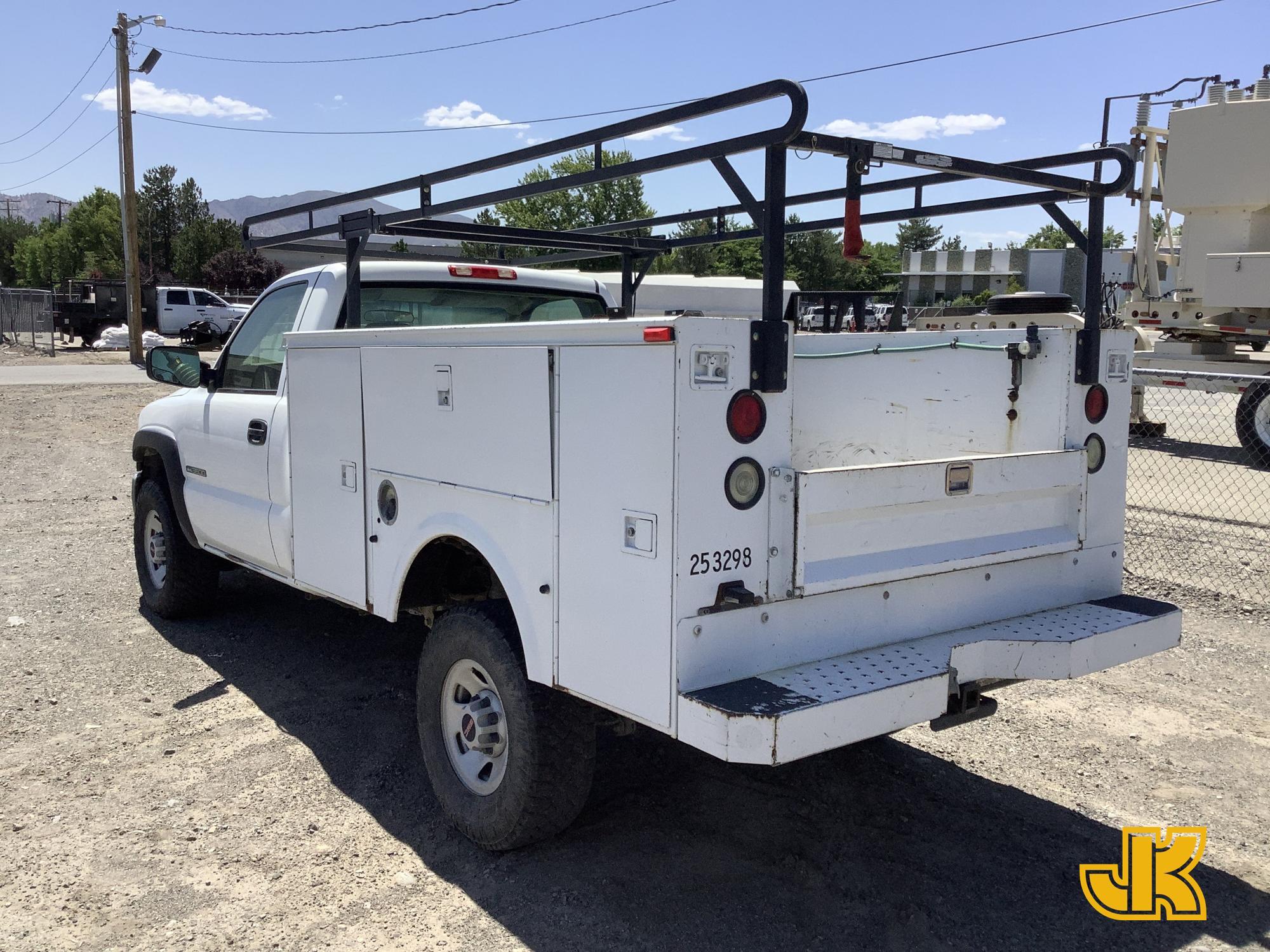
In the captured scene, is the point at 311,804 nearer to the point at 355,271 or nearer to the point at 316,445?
the point at 316,445

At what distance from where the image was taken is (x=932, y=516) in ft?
11.1

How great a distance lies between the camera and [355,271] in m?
4.62

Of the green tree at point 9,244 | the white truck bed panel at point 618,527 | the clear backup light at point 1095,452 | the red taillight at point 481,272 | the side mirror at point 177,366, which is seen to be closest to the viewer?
the white truck bed panel at point 618,527

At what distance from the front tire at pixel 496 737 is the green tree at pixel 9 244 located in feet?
360

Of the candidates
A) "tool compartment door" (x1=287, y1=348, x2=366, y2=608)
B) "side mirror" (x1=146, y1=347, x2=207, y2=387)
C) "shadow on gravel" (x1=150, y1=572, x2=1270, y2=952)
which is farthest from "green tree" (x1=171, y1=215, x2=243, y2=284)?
"shadow on gravel" (x1=150, y1=572, x2=1270, y2=952)

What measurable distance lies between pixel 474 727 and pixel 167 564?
3441 millimetres

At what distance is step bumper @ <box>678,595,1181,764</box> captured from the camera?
2664 millimetres

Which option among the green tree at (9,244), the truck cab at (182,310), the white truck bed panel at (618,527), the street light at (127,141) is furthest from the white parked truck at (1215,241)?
the green tree at (9,244)

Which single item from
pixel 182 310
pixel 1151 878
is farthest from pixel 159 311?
pixel 1151 878

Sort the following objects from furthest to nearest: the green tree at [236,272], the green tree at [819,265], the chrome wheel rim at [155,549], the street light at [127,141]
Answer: the green tree at [236,272], the green tree at [819,265], the street light at [127,141], the chrome wheel rim at [155,549]

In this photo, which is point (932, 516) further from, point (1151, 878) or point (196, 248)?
point (196, 248)

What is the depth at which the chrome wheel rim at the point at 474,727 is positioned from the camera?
355 cm

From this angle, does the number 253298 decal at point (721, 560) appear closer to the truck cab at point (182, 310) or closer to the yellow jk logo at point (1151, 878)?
the yellow jk logo at point (1151, 878)

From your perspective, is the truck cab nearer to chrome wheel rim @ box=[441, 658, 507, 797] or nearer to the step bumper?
chrome wheel rim @ box=[441, 658, 507, 797]
